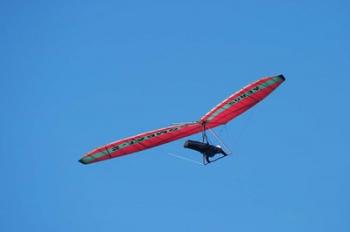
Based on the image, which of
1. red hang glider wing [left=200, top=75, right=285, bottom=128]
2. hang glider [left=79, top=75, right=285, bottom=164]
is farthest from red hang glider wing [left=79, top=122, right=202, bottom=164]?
red hang glider wing [left=200, top=75, right=285, bottom=128]

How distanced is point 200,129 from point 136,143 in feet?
13.7

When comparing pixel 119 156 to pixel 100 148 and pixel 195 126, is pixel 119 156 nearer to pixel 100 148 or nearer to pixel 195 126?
pixel 100 148

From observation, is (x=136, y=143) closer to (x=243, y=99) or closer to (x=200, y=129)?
(x=200, y=129)

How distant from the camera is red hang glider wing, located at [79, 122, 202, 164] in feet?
123

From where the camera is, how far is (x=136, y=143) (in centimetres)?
3806

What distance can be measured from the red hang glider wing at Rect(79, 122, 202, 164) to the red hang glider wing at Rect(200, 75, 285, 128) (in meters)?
1.02

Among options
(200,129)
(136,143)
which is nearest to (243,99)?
(200,129)

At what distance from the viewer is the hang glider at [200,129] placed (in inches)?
1475

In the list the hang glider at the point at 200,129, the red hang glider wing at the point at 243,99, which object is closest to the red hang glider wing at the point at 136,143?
the hang glider at the point at 200,129

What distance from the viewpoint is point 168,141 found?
3941 centimetres

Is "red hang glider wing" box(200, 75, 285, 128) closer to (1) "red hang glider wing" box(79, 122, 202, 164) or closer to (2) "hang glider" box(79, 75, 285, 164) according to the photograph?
(2) "hang glider" box(79, 75, 285, 164)

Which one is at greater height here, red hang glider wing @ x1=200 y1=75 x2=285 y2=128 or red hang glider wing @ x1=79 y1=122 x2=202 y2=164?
red hang glider wing @ x1=200 y1=75 x2=285 y2=128

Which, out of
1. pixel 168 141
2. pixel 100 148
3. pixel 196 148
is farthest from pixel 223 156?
pixel 100 148

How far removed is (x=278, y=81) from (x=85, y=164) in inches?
491
